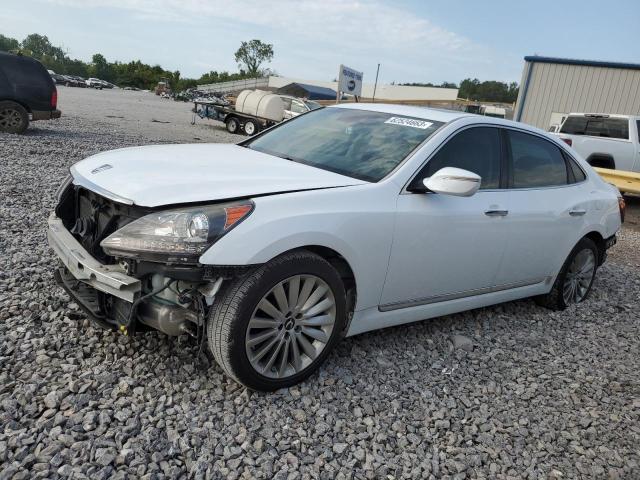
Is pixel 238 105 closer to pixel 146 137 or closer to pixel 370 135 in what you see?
pixel 146 137

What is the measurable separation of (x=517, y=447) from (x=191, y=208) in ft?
6.96

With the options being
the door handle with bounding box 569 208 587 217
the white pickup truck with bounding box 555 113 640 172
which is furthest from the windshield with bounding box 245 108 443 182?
the white pickup truck with bounding box 555 113 640 172

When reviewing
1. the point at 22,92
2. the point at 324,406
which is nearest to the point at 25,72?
the point at 22,92

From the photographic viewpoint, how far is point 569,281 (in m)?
5.10

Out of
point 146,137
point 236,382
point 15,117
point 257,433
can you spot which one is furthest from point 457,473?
point 146,137

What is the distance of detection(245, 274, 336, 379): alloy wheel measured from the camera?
2.89 metres

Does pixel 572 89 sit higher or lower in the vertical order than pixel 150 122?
higher

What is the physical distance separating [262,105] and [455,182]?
791 inches

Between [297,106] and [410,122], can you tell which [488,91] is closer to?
[297,106]

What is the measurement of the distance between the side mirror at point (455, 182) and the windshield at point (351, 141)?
1.11ft

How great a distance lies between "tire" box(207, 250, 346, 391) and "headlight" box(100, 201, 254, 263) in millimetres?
279

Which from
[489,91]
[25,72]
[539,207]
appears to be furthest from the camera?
[489,91]

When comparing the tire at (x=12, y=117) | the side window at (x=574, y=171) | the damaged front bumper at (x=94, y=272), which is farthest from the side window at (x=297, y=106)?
the damaged front bumper at (x=94, y=272)

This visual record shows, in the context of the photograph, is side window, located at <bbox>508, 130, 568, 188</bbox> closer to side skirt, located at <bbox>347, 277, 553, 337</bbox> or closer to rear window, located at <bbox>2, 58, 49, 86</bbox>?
side skirt, located at <bbox>347, 277, 553, 337</bbox>
